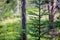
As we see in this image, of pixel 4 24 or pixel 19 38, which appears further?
pixel 4 24

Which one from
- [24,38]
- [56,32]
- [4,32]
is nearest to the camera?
[24,38]

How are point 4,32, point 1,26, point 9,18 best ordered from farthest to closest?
point 9,18 < point 1,26 < point 4,32

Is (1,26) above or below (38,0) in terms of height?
below

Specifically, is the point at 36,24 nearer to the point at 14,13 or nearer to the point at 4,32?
the point at 4,32

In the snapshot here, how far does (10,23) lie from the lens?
13.0 metres

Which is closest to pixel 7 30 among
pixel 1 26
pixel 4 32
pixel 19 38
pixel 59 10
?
pixel 4 32

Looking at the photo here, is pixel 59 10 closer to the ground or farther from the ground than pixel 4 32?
farther from the ground

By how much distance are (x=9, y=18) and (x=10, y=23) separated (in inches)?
58.4

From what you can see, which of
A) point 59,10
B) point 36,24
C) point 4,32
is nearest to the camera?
point 36,24

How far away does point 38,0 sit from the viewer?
470cm

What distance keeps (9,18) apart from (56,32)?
559cm

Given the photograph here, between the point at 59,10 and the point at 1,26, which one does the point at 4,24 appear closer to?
the point at 1,26


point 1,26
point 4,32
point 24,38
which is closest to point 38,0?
point 24,38

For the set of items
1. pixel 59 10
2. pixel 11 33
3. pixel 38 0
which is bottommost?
pixel 11 33
